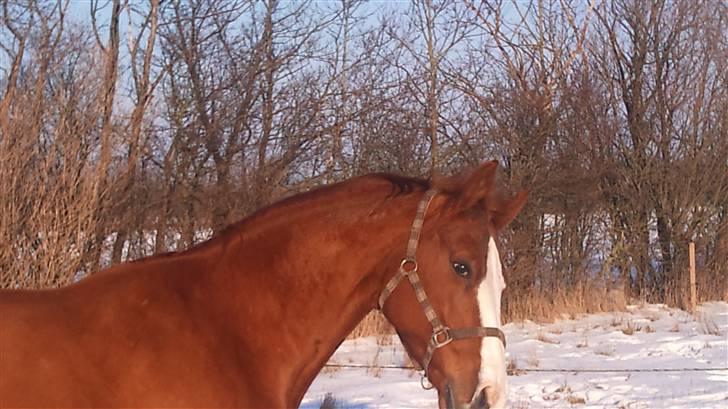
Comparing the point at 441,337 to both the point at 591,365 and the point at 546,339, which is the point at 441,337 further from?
the point at 546,339

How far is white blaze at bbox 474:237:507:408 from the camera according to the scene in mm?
2523

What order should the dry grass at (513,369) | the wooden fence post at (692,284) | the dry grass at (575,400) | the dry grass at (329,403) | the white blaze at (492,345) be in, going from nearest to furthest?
the white blaze at (492,345), the dry grass at (329,403), the dry grass at (575,400), the dry grass at (513,369), the wooden fence post at (692,284)

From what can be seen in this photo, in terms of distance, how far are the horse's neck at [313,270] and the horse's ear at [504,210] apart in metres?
0.32

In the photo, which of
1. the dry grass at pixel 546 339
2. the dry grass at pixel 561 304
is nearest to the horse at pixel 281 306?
the dry grass at pixel 546 339

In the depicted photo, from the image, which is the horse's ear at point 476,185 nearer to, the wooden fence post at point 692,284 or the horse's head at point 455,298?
the horse's head at point 455,298

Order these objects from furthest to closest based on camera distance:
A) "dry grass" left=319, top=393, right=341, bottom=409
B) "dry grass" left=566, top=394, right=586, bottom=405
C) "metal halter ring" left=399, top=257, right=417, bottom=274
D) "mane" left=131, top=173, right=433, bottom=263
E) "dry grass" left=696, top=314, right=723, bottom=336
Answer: "dry grass" left=696, top=314, right=723, bottom=336 → "dry grass" left=566, top=394, right=586, bottom=405 → "dry grass" left=319, top=393, right=341, bottom=409 → "mane" left=131, top=173, right=433, bottom=263 → "metal halter ring" left=399, top=257, right=417, bottom=274

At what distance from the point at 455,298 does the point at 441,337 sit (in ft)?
0.45

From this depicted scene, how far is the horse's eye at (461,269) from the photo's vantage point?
8.57ft

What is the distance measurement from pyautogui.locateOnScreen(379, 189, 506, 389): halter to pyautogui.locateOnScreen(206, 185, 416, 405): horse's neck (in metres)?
0.05

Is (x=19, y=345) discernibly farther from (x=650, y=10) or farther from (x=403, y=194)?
(x=650, y=10)

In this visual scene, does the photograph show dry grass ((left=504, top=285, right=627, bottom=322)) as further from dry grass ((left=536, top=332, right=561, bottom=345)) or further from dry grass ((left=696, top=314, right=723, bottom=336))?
dry grass ((left=536, top=332, right=561, bottom=345))

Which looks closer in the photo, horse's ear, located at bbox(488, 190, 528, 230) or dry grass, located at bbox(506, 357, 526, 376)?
horse's ear, located at bbox(488, 190, 528, 230)

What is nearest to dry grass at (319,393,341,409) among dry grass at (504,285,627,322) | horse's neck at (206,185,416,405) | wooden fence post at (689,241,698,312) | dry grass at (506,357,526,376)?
dry grass at (506,357,526,376)

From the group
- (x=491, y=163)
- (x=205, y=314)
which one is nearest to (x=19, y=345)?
(x=205, y=314)
